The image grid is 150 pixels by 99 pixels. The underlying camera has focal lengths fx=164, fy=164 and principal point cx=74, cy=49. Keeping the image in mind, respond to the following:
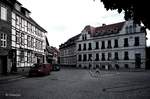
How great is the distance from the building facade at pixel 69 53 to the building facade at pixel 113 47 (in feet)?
16.9

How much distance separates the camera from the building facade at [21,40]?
2307 centimetres

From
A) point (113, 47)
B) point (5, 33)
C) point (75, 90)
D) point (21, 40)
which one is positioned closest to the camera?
point (75, 90)

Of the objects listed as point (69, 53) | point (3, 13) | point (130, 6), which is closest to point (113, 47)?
point (69, 53)

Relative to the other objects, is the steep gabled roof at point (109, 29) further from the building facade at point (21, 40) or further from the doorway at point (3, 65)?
the doorway at point (3, 65)

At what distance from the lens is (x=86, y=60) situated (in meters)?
52.9

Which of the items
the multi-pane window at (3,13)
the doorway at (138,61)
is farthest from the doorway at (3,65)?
the doorway at (138,61)

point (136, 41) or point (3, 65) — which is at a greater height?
point (136, 41)

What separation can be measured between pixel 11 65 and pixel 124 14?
18460 mm

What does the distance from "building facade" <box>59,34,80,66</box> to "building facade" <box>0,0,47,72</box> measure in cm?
2539

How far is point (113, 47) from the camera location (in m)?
45.7

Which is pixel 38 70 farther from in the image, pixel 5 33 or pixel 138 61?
pixel 138 61

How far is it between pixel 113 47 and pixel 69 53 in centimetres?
2381

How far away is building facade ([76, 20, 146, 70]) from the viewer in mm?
A: 40259

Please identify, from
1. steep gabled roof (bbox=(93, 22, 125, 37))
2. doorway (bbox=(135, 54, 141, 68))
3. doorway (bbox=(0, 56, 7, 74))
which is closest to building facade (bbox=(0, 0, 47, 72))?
doorway (bbox=(0, 56, 7, 74))
